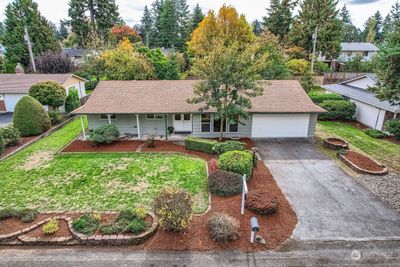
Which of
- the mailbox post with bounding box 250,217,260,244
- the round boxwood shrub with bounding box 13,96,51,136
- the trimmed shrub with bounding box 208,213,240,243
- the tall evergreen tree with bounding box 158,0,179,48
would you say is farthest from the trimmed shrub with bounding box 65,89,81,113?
the tall evergreen tree with bounding box 158,0,179,48

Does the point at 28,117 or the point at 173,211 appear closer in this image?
the point at 173,211

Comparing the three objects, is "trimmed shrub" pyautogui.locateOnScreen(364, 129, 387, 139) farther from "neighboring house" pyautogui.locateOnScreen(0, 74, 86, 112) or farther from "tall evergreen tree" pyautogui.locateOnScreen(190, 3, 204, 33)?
"tall evergreen tree" pyautogui.locateOnScreen(190, 3, 204, 33)

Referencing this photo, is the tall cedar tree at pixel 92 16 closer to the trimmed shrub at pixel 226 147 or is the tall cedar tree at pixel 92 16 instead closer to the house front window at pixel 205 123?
the house front window at pixel 205 123

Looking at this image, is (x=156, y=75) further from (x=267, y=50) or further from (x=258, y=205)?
(x=258, y=205)

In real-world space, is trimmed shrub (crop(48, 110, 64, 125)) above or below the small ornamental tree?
below

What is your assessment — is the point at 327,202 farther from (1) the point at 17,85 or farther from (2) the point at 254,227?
(1) the point at 17,85

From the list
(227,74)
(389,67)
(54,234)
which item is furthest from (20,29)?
(389,67)

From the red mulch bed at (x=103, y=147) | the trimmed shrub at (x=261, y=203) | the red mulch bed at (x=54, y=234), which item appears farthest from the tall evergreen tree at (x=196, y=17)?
the red mulch bed at (x=54, y=234)

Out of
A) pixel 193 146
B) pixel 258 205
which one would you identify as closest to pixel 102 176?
pixel 193 146
